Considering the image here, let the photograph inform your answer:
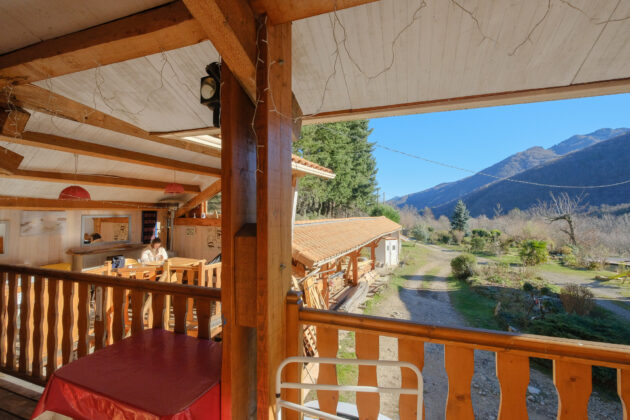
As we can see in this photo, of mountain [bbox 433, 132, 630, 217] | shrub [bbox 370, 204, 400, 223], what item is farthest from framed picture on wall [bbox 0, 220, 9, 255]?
mountain [bbox 433, 132, 630, 217]

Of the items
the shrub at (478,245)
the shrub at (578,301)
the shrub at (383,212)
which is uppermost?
the shrub at (383,212)

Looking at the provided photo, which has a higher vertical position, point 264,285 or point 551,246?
point 264,285

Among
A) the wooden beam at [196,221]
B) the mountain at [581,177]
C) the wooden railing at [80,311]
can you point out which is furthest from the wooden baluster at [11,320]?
the mountain at [581,177]

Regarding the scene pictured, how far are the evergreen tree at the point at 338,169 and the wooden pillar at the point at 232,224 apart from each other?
32.9ft

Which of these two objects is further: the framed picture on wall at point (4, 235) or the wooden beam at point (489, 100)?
the framed picture on wall at point (4, 235)

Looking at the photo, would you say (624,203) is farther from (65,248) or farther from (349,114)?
(65,248)

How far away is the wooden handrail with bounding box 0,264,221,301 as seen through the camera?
1.57 metres

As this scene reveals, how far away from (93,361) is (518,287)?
40.8ft

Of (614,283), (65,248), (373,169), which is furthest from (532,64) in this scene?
(373,169)

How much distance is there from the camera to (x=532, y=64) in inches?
57.3

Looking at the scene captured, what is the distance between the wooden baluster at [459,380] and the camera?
3.46 feet

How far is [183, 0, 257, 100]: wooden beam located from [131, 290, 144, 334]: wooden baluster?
1.46 metres

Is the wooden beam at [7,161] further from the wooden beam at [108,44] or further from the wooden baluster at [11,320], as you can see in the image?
the wooden beam at [108,44]

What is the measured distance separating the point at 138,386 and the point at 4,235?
25.4 feet
